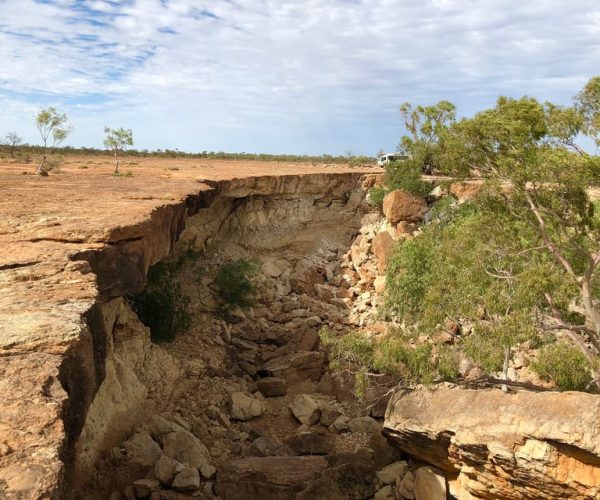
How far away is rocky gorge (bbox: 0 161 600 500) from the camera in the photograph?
4512 millimetres

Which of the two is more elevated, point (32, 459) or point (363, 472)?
point (32, 459)

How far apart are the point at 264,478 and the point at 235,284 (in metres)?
8.06

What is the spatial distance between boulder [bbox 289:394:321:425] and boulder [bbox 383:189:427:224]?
10.1 meters

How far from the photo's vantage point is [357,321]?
18250 millimetres

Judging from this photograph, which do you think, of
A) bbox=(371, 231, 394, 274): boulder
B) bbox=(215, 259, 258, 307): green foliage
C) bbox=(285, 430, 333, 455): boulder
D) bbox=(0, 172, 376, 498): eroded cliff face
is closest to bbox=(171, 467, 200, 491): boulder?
bbox=(0, 172, 376, 498): eroded cliff face

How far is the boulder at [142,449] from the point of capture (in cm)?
938

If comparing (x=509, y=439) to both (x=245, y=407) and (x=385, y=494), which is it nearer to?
(x=385, y=494)

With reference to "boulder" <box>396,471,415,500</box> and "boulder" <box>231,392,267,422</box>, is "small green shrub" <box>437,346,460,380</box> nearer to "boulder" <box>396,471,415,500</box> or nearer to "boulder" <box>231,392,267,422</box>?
"boulder" <box>396,471,415,500</box>

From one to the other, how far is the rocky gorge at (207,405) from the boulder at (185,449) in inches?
1.1

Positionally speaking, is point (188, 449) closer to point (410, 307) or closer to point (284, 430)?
point (284, 430)

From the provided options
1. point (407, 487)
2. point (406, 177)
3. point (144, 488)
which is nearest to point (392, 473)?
point (407, 487)

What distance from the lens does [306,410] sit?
13.0 m

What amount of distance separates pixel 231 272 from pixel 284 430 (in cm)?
622

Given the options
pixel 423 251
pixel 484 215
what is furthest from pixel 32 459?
pixel 423 251
